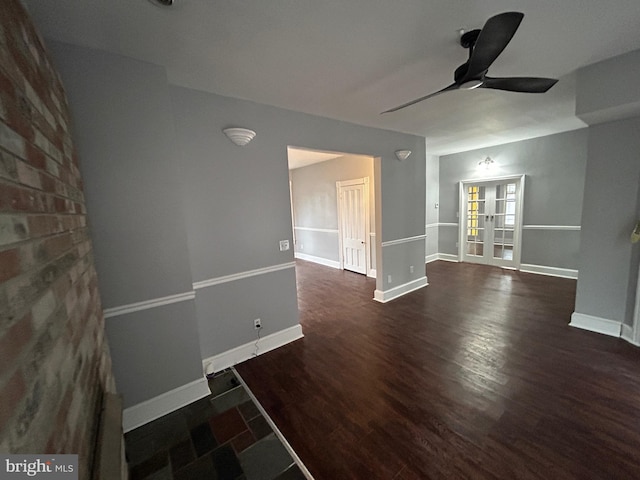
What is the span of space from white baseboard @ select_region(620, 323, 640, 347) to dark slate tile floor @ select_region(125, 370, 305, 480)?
350 centimetres

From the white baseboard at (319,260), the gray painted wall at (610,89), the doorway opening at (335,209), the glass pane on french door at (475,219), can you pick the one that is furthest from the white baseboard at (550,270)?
the white baseboard at (319,260)

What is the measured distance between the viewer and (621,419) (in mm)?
1758

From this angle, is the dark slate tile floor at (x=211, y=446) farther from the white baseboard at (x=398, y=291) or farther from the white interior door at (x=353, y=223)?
the white interior door at (x=353, y=223)

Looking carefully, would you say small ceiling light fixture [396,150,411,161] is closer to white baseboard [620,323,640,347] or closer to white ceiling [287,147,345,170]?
white ceiling [287,147,345,170]

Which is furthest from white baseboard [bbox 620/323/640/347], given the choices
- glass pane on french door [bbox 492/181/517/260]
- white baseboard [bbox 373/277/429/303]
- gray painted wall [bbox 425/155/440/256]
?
gray painted wall [bbox 425/155/440/256]

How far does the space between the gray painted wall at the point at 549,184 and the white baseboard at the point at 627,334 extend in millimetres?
2530

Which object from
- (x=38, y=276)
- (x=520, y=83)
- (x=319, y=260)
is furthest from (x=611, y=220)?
(x=319, y=260)

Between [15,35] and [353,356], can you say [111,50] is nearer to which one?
[15,35]

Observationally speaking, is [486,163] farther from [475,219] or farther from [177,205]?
[177,205]

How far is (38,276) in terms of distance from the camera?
76 centimetres

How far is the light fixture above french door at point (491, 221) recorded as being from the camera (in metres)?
5.32

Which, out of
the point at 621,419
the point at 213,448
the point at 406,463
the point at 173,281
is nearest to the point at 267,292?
the point at 173,281

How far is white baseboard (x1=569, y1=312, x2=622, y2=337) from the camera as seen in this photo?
108 inches

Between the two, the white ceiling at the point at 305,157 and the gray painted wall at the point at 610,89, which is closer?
the gray painted wall at the point at 610,89
